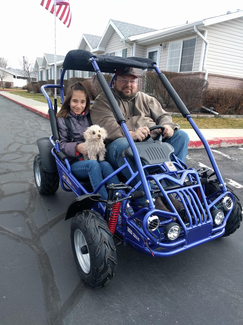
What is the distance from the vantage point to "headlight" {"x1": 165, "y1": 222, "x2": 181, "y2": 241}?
1.64m

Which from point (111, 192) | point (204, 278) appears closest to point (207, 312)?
point (204, 278)

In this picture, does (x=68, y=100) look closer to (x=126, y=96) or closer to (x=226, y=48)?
(x=126, y=96)

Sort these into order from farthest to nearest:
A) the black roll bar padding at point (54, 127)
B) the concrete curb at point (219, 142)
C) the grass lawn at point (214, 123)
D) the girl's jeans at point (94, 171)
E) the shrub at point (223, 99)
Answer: the shrub at point (223, 99), the grass lawn at point (214, 123), the concrete curb at point (219, 142), the black roll bar padding at point (54, 127), the girl's jeans at point (94, 171)

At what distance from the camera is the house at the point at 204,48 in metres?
10.6

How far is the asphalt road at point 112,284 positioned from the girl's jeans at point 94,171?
594mm

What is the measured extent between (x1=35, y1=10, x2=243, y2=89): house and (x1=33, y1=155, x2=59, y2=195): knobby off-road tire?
9282 mm

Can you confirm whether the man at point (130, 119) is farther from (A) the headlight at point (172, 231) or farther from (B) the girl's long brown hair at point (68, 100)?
(A) the headlight at point (172, 231)

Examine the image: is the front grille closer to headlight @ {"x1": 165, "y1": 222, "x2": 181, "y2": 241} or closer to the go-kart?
the go-kart

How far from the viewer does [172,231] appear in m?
1.66

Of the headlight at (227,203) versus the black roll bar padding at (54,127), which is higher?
the black roll bar padding at (54,127)

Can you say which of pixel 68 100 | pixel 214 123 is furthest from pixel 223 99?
pixel 68 100

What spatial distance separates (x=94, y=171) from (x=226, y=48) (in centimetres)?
1195

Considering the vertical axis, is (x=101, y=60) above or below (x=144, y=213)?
above

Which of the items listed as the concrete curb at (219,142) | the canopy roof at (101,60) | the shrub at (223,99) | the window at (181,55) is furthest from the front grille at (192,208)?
the window at (181,55)
